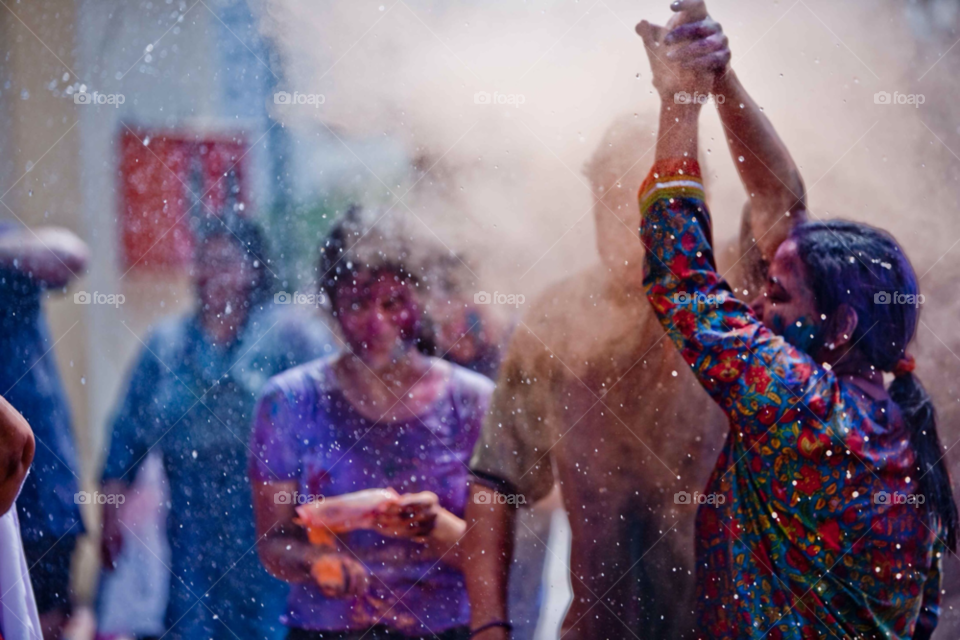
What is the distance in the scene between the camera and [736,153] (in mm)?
881

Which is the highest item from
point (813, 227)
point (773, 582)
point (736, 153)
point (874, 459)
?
point (736, 153)

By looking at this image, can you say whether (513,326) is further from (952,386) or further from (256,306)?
(952,386)

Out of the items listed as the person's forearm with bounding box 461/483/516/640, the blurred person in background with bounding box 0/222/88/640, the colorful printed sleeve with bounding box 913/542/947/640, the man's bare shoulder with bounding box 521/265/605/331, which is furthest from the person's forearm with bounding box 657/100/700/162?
the blurred person in background with bounding box 0/222/88/640

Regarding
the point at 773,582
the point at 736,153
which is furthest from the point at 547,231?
the point at 773,582

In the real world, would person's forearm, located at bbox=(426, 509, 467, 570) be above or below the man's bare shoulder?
below

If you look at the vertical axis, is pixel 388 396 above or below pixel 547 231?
below

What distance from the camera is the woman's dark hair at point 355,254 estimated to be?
35.4 inches

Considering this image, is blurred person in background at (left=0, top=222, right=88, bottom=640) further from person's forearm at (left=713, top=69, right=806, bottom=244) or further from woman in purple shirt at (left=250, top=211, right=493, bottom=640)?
person's forearm at (left=713, top=69, right=806, bottom=244)

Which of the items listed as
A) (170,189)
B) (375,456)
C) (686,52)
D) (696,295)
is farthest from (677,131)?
(170,189)

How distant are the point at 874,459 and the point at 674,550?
11.0 inches

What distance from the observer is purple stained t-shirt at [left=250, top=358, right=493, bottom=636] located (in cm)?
90

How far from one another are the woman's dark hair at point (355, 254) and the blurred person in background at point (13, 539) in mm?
443

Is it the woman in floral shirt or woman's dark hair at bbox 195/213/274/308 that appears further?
woman's dark hair at bbox 195/213/274/308

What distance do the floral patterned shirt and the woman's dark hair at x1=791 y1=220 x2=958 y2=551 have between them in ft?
0.13
